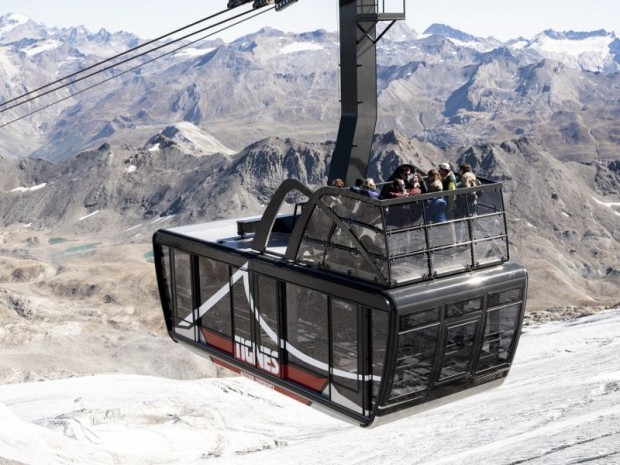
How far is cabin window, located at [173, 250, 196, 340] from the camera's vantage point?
52.9ft

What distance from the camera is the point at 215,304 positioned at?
15453mm

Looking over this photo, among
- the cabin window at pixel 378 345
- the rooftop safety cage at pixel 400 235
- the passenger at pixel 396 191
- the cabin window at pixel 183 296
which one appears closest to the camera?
the cabin window at pixel 378 345

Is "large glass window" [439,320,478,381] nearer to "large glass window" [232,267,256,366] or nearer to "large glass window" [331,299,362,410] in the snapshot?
"large glass window" [331,299,362,410]

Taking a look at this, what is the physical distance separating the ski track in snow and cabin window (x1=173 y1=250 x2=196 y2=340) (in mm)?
7851

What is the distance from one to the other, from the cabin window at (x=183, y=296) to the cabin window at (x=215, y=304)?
35 centimetres

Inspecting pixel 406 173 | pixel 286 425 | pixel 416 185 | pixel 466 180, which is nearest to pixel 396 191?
pixel 416 185

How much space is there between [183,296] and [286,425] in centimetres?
1346

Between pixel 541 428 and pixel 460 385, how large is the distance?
13628 mm

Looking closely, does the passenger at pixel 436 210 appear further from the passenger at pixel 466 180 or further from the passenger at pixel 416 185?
the passenger at pixel 466 180

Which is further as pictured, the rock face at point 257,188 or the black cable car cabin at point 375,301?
the rock face at point 257,188

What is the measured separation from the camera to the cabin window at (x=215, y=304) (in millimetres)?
15039

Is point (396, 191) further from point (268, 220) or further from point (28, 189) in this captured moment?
point (28, 189)

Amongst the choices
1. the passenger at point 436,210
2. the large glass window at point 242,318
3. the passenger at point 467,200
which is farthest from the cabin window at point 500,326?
the large glass window at point 242,318

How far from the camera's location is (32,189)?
136 meters
